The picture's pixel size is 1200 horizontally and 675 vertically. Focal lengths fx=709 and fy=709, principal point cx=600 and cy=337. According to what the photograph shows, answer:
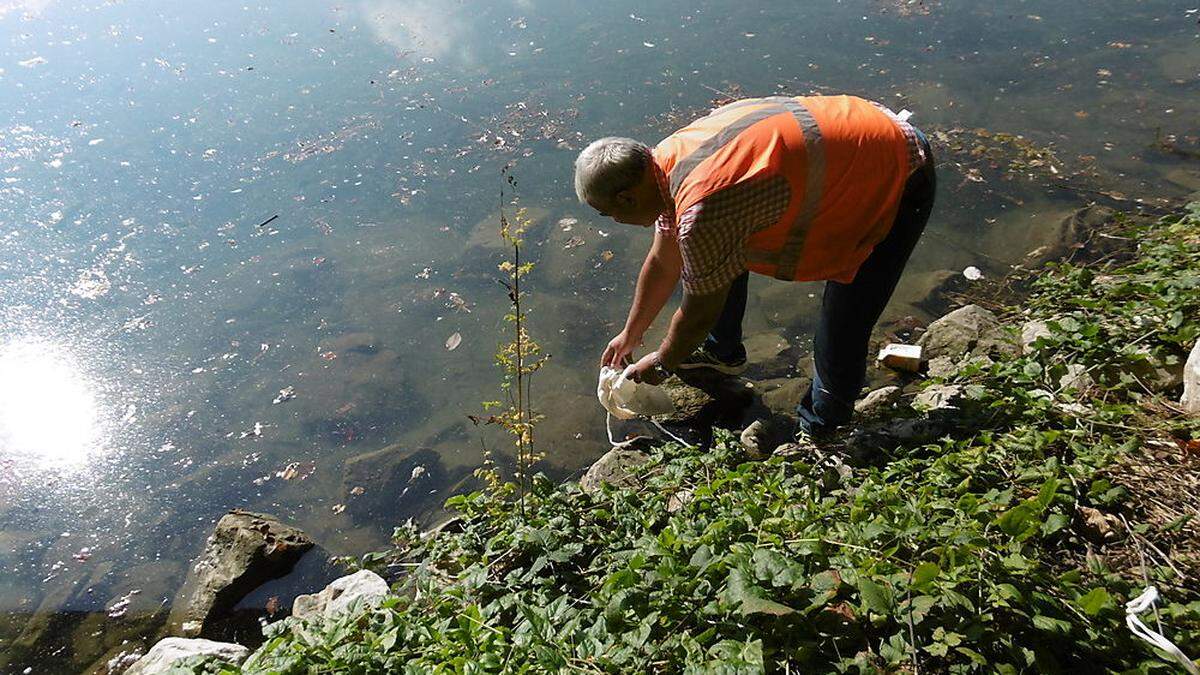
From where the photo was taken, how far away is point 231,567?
3.29 meters

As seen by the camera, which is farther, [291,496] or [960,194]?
[960,194]

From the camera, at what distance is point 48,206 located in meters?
5.53

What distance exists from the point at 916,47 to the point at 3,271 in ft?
25.7

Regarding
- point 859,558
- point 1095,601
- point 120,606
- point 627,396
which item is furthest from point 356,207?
point 1095,601

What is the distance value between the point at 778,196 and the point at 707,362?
1622 mm

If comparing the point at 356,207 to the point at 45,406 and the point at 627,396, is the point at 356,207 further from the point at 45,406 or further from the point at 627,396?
the point at 627,396

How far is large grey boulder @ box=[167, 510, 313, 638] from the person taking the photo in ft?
10.7

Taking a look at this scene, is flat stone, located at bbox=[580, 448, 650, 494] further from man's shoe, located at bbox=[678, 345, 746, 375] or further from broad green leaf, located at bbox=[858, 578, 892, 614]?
broad green leaf, located at bbox=[858, 578, 892, 614]

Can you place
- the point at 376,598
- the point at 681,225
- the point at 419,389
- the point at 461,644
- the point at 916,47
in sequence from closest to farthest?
the point at 461,644 → the point at 681,225 → the point at 376,598 → the point at 419,389 → the point at 916,47

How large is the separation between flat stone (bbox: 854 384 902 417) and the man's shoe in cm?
65

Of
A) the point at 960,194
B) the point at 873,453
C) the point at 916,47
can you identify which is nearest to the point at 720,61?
the point at 916,47

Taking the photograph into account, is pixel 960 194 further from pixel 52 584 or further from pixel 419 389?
pixel 52 584

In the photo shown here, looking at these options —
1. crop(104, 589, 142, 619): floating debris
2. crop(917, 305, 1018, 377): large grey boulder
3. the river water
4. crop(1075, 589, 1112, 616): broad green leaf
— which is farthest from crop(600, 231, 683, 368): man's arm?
crop(104, 589, 142, 619): floating debris

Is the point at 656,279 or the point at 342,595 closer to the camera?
the point at 342,595
